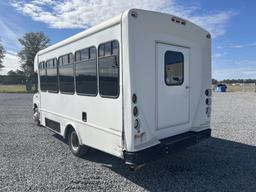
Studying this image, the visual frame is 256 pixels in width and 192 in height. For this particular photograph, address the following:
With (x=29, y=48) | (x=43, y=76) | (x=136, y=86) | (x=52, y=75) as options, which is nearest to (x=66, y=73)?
(x=52, y=75)

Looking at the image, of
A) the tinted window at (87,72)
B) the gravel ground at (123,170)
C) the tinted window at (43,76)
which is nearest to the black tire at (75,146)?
the gravel ground at (123,170)

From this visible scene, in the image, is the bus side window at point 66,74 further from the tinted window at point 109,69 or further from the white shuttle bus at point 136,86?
the tinted window at point 109,69

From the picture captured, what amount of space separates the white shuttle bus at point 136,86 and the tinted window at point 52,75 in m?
0.52

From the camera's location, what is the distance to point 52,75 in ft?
23.6

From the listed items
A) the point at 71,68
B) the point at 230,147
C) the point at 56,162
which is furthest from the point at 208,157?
the point at 71,68

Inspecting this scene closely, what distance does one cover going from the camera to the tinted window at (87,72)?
4.92 metres

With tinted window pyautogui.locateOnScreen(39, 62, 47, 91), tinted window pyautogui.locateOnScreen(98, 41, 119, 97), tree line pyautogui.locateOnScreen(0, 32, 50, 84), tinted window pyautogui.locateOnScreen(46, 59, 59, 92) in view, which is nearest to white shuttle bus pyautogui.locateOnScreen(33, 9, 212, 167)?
tinted window pyautogui.locateOnScreen(98, 41, 119, 97)

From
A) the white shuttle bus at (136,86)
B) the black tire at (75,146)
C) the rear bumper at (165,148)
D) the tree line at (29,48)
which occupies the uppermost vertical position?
the tree line at (29,48)

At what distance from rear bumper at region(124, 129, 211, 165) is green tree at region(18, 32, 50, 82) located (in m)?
48.9

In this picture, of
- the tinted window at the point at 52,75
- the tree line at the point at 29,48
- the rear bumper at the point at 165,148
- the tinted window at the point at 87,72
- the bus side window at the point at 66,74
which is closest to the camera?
the rear bumper at the point at 165,148

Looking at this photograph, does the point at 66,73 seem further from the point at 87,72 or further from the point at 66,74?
the point at 87,72

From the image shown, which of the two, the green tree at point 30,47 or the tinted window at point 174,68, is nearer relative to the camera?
the tinted window at point 174,68

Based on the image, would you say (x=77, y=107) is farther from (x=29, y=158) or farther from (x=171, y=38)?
(x=171, y=38)

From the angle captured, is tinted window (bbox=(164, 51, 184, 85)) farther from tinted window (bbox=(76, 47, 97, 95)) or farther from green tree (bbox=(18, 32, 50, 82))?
green tree (bbox=(18, 32, 50, 82))
